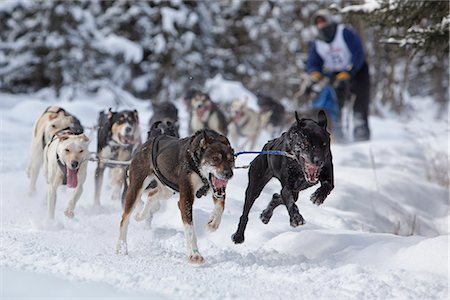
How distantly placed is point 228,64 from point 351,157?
15.3 meters

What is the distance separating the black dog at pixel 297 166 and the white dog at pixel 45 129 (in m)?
2.36

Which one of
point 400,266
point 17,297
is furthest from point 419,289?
point 17,297

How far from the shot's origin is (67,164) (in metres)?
5.08

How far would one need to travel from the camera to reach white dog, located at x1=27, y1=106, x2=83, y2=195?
604cm

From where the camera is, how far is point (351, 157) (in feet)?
30.3

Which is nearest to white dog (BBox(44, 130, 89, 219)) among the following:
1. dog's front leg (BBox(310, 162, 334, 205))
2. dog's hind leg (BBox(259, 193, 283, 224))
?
dog's hind leg (BBox(259, 193, 283, 224))

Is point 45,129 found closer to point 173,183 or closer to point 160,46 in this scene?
point 173,183

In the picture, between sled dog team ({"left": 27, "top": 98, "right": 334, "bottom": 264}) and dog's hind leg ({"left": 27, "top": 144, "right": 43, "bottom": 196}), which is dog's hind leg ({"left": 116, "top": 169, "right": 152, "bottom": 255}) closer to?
sled dog team ({"left": 27, "top": 98, "right": 334, "bottom": 264})

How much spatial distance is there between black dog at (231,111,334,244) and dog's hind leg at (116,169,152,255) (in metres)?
0.70

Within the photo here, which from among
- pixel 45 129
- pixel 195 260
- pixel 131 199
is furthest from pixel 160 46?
pixel 195 260

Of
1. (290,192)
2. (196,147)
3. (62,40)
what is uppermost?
(62,40)

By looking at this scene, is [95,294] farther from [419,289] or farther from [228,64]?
[228,64]

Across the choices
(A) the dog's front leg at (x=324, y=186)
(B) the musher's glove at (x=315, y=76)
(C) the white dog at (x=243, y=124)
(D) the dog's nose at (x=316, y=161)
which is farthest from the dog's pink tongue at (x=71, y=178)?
(B) the musher's glove at (x=315, y=76)

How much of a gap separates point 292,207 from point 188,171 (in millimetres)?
661
